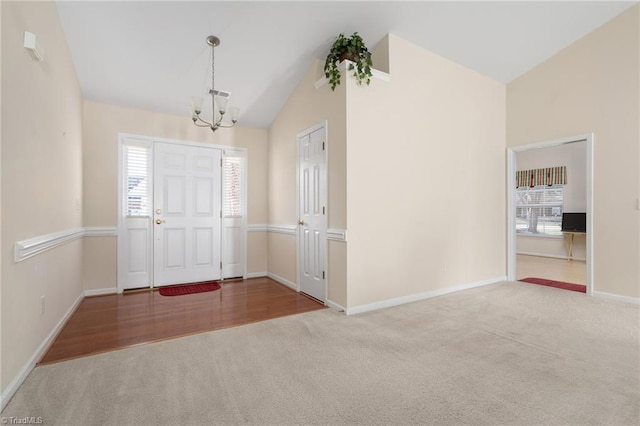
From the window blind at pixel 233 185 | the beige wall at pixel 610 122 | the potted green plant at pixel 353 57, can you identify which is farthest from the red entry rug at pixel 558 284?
the window blind at pixel 233 185

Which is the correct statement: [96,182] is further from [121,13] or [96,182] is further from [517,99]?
[517,99]

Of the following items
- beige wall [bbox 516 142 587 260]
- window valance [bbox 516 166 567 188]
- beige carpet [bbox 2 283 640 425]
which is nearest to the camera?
beige carpet [bbox 2 283 640 425]

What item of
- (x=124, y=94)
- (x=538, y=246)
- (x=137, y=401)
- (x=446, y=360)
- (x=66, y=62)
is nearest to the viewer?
(x=137, y=401)

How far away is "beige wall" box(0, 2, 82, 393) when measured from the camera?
1816 millimetres

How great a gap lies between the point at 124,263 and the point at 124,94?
2.25m

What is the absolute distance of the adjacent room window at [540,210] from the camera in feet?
24.1

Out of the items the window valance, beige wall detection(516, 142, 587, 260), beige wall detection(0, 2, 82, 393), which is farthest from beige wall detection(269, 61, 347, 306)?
the window valance

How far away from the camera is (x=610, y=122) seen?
381 cm

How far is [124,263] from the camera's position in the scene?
167 inches

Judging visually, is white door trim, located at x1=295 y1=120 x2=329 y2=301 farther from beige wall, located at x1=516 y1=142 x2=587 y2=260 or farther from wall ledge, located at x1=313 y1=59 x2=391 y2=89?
beige wall, located at x1=516 y1=142 x2=587 y2=260

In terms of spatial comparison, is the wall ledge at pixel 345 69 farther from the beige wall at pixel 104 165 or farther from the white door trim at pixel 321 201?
the beige wall at pixel 104 165

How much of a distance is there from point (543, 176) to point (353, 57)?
6.56m

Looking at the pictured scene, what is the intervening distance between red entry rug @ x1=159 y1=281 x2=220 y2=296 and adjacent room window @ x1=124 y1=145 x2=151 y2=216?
1.11 metres

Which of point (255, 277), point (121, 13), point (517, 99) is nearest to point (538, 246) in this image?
point (517, 99)
